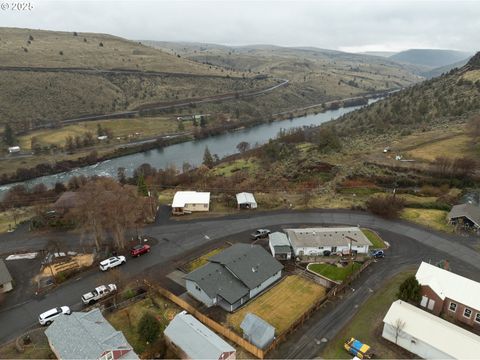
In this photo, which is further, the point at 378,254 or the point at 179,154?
the point at 179,154

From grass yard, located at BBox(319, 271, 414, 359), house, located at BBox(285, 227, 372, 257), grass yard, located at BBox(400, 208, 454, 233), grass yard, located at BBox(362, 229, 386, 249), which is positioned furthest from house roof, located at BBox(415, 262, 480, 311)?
grass yard, located at BBox(400, 208, 454, 233)

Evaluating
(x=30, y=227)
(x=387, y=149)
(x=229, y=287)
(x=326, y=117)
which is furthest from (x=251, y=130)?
(x=229, y=287)

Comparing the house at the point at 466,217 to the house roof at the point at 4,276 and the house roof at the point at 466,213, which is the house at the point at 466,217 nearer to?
the house roof at the point at 466,213

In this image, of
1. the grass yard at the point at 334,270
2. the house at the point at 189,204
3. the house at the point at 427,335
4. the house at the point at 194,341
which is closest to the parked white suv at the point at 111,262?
the house at the point at 189,204

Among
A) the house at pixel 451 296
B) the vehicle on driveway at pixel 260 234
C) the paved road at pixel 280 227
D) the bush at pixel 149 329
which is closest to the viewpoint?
the bush at pixel 149 329

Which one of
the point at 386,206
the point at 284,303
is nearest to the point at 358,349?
the point at 284,303

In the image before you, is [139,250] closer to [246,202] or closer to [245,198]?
[246,202]
